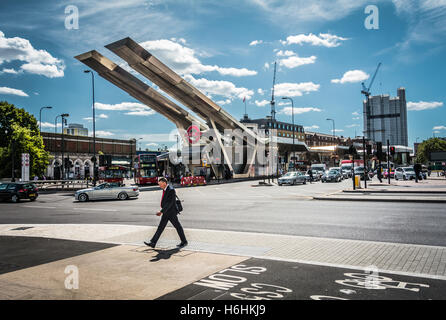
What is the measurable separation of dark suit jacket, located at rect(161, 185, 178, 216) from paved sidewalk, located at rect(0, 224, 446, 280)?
837 mm

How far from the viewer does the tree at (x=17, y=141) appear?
45.7 metres

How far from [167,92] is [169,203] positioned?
3573cm

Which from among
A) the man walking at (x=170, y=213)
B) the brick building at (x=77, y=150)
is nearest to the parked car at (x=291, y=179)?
the man walking at (x=170, y=213)

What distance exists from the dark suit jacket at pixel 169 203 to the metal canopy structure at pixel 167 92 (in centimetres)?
2851

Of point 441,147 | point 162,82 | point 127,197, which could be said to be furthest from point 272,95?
point 127,197

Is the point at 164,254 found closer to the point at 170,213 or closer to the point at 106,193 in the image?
the point at 170,213

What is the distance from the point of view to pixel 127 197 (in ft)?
74.9

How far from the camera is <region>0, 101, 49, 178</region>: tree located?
4569 centimetres

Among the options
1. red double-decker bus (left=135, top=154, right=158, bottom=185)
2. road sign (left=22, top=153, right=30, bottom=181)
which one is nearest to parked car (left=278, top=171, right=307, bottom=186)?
red double-decker bus (left=135, top=154, right=158, bottom=185)

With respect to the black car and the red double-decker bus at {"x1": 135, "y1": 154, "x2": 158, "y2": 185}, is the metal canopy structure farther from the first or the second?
the black car

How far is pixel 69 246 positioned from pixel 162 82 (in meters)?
33.8

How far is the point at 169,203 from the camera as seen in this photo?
8.02 metres

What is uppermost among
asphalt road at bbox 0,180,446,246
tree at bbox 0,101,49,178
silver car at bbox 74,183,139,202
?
tree at bbox 0,101,49,178
